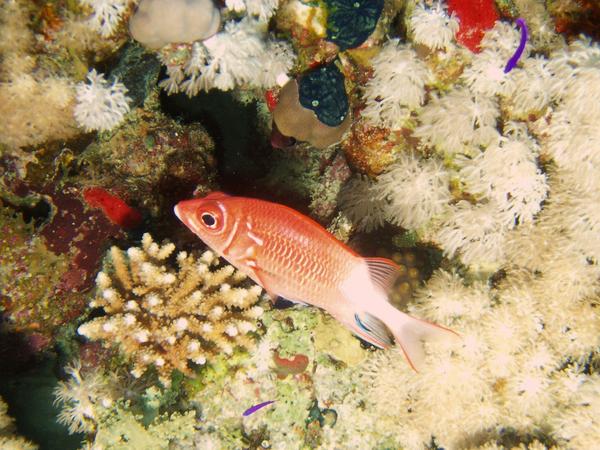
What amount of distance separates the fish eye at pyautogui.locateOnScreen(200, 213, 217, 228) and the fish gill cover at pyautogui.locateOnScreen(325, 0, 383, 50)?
2191 millimetres

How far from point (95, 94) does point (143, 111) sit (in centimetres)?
65

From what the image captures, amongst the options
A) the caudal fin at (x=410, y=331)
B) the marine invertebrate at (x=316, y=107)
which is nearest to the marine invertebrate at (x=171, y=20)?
the marine invertebrate at (x=316, y=107)

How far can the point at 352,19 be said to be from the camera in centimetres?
369

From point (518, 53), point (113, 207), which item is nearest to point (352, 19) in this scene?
point (518, 53)

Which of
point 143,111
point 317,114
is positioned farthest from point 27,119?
point 317,114

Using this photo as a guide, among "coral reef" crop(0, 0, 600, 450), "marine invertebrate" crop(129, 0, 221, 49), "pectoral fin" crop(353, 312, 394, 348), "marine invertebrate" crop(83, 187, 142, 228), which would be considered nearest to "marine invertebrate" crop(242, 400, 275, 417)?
"coral reef" crop(0, 0, 600, 450)

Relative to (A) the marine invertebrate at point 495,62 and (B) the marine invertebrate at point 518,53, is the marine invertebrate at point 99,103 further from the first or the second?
(B) the marine invertebrate at point 518,53

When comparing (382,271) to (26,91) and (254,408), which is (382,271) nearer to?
(254,408)

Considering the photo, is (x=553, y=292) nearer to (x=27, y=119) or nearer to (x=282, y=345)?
(x=282, y=345)

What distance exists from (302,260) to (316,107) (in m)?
1.71

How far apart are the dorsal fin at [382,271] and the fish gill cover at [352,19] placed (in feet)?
7.18

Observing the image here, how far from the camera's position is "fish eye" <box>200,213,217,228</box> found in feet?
9.73

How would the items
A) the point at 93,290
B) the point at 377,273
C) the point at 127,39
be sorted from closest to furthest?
the point at 377,273, the point at 127,39, the point at 93,290

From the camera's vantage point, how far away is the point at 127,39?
3484 mm
